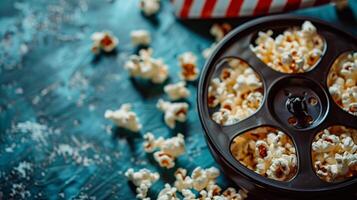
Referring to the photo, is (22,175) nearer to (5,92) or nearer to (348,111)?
(5,92)

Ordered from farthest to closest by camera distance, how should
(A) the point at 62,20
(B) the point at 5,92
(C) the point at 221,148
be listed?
(A) the point at 62,20
(B) the point at 5,92
(C) the point at 221,148

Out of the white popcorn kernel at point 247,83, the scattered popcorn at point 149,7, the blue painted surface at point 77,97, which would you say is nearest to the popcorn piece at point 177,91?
the blue painted surface at point 77,97

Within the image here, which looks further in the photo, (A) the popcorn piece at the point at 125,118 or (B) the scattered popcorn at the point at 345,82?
(A) the popcorn piece at the point at 125,118

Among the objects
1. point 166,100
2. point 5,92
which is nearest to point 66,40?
point 5,92

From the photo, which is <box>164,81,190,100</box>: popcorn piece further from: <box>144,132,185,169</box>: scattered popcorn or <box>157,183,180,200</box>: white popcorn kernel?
<box>157,183,180,200</box>: white popcorn kernel

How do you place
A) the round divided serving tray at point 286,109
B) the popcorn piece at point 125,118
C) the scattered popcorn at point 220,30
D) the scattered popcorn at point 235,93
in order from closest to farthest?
the round divided serving tray at point 286,109
the scattered popcorn at point 235,93
the popcorn piece at point 125,118
the scattered popcorn at point 220,30

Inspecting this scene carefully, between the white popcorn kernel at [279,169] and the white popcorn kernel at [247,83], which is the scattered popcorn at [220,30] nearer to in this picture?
the white popcorn kernel at [247,83]

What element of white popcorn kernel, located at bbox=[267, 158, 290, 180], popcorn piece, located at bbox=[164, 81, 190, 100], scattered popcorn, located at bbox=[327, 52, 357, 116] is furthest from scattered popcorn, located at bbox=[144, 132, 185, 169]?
scattered popcorn, located at bbox=[327, 52, 357, 116]
